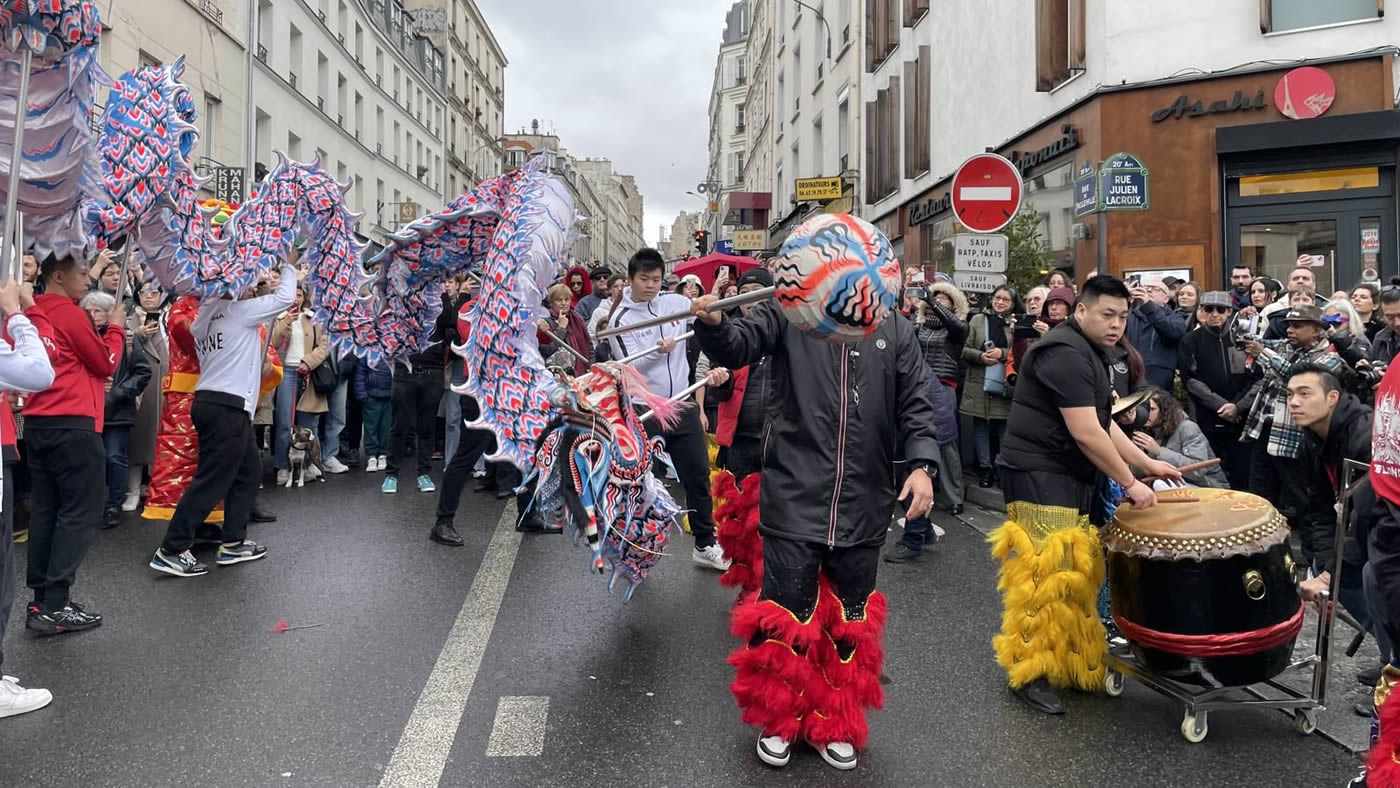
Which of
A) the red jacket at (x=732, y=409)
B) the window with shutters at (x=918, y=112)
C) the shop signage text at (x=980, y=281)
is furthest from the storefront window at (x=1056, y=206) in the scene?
the red jacket at (x=732, y=409)

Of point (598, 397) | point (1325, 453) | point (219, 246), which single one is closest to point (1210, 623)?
point (1325, 453)

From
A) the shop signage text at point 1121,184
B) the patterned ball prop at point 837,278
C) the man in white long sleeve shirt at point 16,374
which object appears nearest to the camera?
the patterned ball prop at point 837,278

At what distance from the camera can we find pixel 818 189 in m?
20.5

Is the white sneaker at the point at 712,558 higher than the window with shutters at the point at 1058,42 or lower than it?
lower

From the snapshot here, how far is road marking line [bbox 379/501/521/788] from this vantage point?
11.3ft

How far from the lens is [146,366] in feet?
26.2

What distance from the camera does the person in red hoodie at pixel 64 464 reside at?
5000 mm

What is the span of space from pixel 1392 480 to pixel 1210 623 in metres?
0.96

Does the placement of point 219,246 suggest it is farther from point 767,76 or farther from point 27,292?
point 767,76

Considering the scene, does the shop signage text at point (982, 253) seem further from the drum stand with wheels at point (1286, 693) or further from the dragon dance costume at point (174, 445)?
the dragon dance costume at point (174, 445)

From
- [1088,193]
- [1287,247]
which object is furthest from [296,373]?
[1287,247]

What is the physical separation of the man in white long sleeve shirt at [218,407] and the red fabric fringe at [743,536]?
3.08 metres

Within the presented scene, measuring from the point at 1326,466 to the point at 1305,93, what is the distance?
937cm

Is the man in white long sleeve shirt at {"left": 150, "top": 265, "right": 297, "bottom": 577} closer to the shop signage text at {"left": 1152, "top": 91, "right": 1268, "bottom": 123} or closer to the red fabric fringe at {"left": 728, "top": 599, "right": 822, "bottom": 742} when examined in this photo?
the red fabric fringe at {"left": 728, "top": 599, "right": 822, "bottom": 742}
